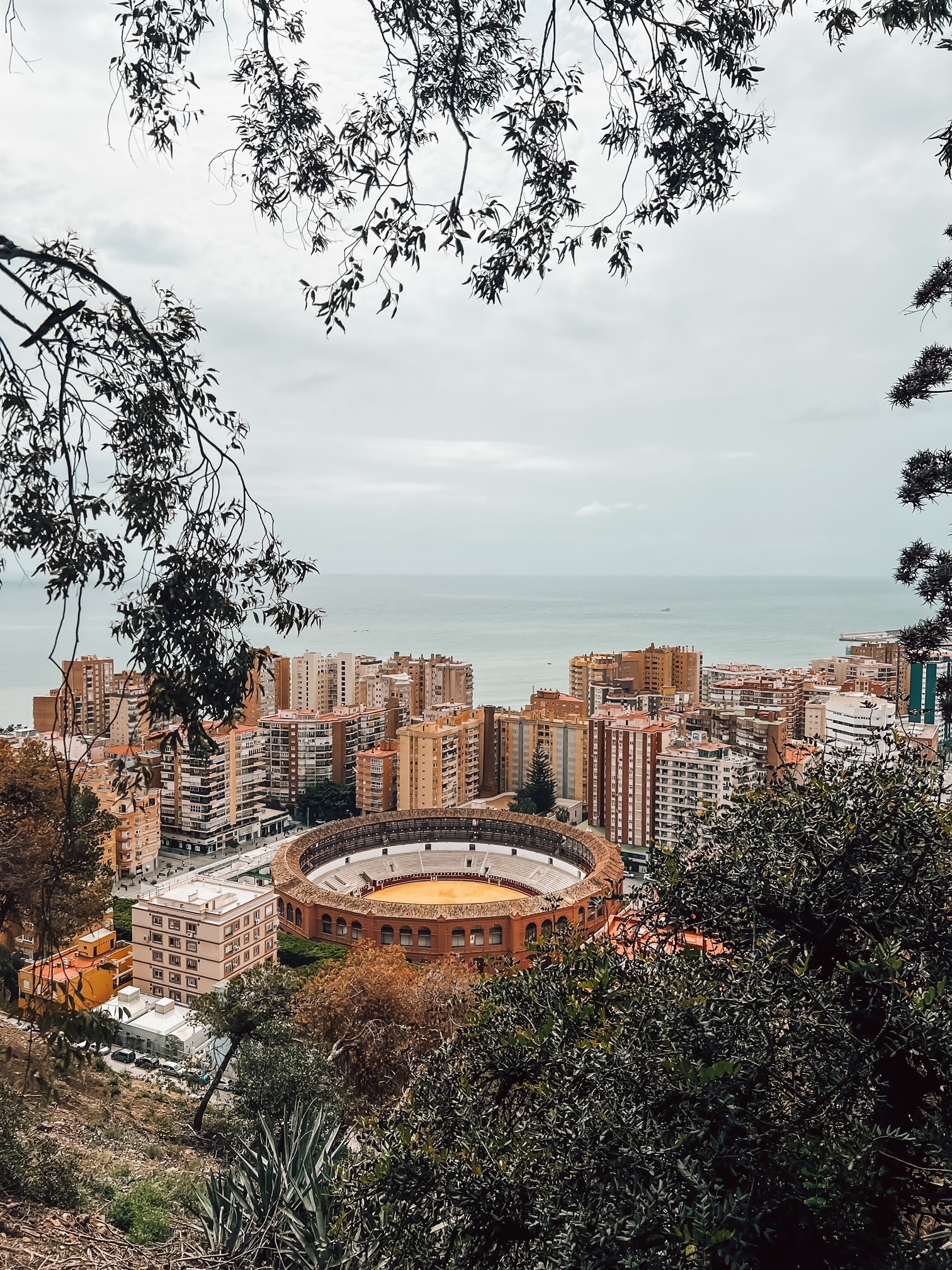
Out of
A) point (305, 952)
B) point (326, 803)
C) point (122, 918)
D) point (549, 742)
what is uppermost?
point (549, 742)

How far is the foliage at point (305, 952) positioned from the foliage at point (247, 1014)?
20.7 ft

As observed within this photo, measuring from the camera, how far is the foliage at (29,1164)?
10.8ft

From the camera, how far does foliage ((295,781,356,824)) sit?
23.5 m

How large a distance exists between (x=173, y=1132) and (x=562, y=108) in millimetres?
7542

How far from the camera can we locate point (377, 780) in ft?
75.6

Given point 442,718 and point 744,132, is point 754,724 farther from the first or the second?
point 744,132

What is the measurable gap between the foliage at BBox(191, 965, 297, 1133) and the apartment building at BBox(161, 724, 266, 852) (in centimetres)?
1265

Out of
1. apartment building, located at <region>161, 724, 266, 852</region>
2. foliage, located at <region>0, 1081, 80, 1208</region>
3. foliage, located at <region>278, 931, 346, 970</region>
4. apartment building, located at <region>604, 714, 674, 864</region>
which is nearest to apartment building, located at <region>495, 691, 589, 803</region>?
apartment building, located at <region>604, 714, 674, 864</region>

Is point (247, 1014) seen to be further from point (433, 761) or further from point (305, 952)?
point (433, 761)

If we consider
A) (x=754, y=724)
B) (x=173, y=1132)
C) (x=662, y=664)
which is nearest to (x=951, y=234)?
(x=173, y=1132)

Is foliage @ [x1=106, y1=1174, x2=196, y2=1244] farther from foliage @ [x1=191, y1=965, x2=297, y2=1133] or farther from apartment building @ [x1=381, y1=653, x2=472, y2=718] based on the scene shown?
apartment building @ [x1=381, y1=653, x2=472, y2=718]

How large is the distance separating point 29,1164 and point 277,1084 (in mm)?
2881

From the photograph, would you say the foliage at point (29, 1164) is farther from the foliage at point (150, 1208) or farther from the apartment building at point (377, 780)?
the apartment building at point (377, 780)

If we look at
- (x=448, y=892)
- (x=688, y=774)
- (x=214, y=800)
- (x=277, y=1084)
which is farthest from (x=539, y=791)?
(x=277, y=1084)
